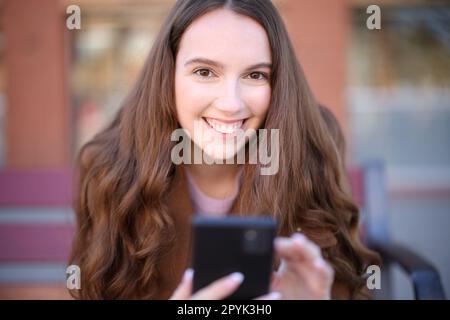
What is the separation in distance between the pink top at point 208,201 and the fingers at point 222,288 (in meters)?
0.52

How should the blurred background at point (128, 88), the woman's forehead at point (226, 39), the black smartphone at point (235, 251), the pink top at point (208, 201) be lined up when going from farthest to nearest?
the blurred background at point (128, 88) < the pink top at point (208, 201) < the woman's forehead at point (226, 39) < the black smartphone at point (235, 251)

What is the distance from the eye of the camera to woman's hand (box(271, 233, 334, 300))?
108 cm

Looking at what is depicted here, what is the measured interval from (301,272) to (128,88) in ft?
8.24

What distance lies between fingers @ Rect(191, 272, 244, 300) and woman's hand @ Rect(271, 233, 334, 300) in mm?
105

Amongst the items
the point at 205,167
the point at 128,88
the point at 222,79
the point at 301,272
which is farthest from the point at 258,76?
the point at 128,88

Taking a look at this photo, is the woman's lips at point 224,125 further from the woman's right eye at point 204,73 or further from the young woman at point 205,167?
the woman's right eye at point 204,73

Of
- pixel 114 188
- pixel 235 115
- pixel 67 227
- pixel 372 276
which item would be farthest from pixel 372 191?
pixel 67 227

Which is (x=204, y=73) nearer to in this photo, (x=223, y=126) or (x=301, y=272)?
(x=223, y=126)

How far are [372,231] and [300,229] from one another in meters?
0.57

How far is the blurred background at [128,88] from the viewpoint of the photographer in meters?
2.11

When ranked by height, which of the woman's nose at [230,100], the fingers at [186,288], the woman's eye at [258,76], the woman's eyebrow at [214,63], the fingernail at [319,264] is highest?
the woman's eyebrow at [214,63]

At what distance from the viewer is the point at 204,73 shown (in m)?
1.39

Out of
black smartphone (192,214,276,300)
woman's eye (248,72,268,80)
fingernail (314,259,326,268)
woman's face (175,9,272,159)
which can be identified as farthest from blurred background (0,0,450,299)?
fingernail (314,259,326,268)

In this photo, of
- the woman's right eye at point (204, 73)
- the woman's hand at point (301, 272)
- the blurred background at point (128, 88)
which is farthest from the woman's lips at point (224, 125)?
the blurred background at point (128, 88)
